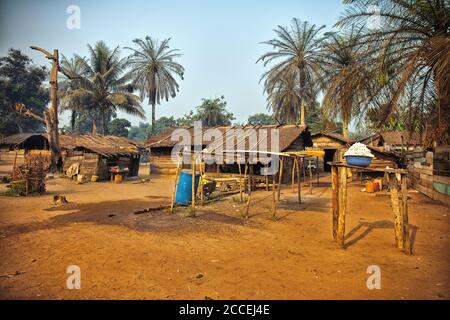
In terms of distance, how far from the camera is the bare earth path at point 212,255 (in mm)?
4289

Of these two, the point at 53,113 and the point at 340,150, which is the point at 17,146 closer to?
the point at 53,113

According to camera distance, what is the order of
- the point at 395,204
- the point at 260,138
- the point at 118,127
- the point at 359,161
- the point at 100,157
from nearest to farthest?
the point at 359,161
the point at 395,204
the point at 260,138
the point at 100,157
the point at 118,127

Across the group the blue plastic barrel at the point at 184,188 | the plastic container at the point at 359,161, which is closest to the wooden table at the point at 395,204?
the plastic container at the point at 359,161

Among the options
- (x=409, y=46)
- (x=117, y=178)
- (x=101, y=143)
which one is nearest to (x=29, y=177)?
(x=117, y=178)

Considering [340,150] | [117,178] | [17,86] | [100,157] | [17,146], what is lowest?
[117,178]

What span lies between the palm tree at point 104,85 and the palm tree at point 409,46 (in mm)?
27459

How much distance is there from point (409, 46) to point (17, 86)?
155 ft

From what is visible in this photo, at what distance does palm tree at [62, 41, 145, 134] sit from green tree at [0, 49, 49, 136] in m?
12.5

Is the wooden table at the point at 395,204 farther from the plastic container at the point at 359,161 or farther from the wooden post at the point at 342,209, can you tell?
the plastic container at the point at 359,161

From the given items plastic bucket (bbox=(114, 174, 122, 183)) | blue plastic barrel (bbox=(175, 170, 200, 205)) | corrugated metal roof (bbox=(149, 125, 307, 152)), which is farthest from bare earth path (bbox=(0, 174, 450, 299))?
plastic bucket (bbox=(114, 174, 122, 183))

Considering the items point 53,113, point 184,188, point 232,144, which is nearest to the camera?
point 184,188

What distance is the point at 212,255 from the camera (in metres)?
5.86
